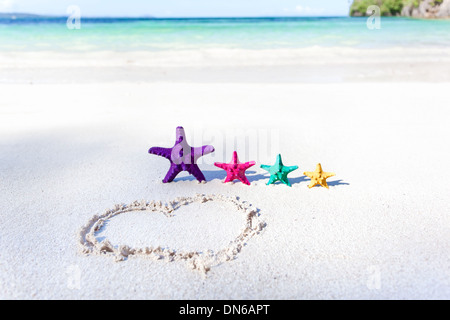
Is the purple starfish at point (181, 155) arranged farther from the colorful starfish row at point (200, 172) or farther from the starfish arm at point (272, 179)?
the starfish arm at point (272, 179)

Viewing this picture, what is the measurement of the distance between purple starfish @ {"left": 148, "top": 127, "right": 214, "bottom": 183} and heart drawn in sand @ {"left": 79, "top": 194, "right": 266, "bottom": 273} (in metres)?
0.35

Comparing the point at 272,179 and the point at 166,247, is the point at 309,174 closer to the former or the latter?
the point at 272,179

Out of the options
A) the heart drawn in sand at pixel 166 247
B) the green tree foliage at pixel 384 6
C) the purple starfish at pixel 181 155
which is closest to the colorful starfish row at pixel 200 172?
the purple starfish at pixel 181 155

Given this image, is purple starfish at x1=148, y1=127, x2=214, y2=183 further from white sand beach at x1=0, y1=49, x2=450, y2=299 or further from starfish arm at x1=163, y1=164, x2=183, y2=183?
white sand beach at x1=0, y1=49, x2=450, y2=299

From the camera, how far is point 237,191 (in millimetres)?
2990

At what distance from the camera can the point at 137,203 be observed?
277cm

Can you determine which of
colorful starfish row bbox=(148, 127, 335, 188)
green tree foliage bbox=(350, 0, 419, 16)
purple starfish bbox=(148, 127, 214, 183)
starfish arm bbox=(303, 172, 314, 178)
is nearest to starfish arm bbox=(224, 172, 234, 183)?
colorful starfish row bbox=(148, 127, 335, 188)

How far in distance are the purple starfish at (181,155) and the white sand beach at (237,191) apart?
12cm

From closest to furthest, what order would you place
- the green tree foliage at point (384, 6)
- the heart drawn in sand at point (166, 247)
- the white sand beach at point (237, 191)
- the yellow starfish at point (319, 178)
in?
the white sand beach at point (237, 191), the heart drawn in sand at point (166, 247), the yellow starfish at point (319, 178), the green tree foliage at point (384, 6)

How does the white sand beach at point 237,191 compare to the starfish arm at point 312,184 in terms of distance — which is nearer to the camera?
the white sand beach at point 237,191

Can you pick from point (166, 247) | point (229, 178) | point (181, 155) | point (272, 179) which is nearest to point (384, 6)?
point (272, 179)

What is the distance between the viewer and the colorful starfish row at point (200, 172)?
302cm

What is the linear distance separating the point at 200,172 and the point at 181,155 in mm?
217

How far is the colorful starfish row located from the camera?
302cm
